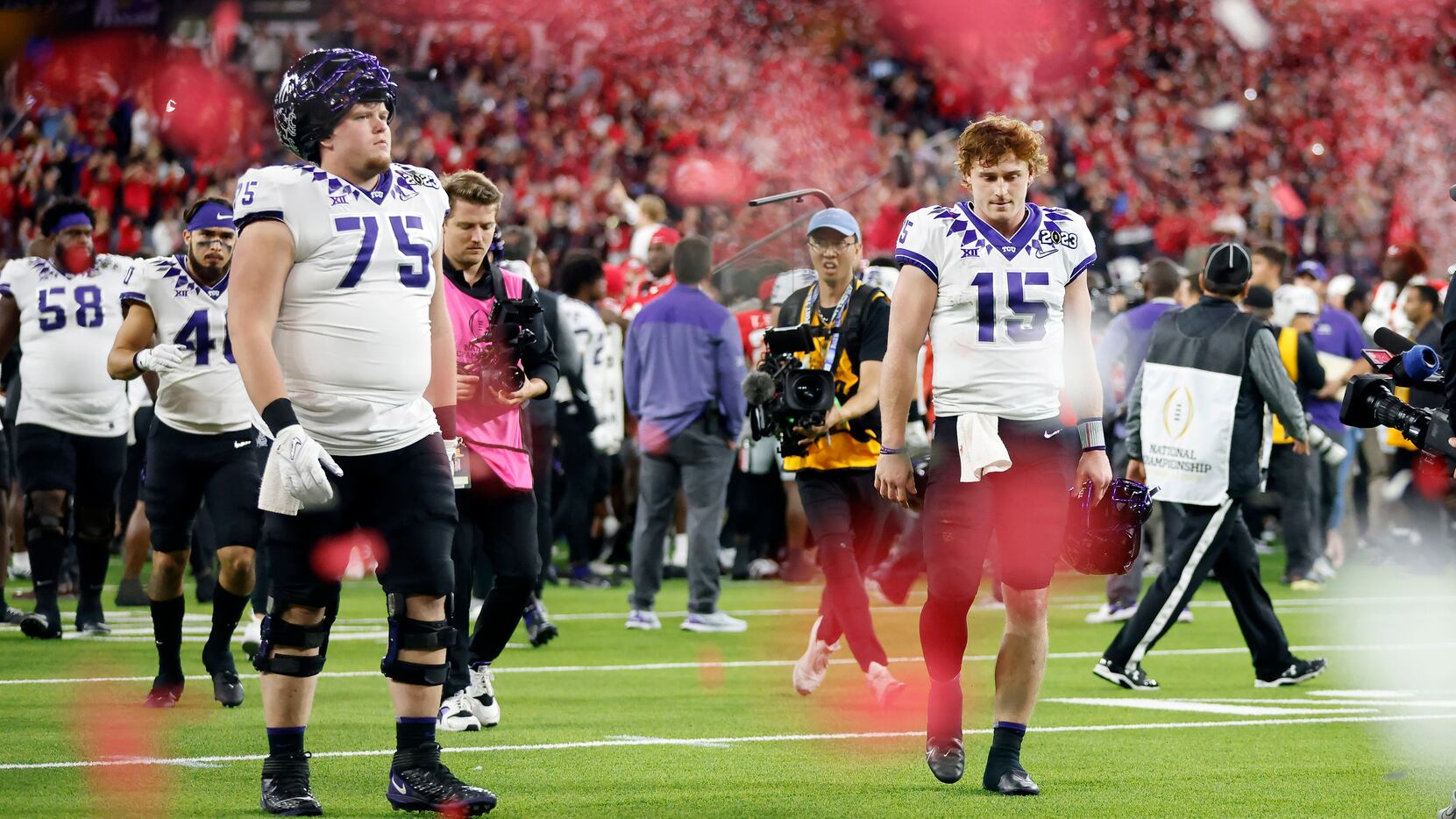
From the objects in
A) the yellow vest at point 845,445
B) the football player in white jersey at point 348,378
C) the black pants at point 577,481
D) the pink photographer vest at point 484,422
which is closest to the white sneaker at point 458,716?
the pink photographer vest at point 484,422

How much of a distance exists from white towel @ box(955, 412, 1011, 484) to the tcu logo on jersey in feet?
1.98

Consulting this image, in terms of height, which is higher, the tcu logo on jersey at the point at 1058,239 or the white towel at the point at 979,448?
the tcu logo on jersey at the point at 1058,239

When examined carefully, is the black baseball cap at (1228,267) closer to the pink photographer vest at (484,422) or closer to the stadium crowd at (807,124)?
the pink photographer vest at (484,422)

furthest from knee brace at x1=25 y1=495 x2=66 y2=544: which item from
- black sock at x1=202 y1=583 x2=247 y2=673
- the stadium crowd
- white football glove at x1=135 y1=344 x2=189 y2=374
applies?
the stadium crowd

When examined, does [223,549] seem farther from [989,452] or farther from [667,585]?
[667,585]

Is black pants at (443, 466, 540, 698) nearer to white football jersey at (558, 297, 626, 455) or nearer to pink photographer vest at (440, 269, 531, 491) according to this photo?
pink photographer vest at (440, 269, 531, 491)

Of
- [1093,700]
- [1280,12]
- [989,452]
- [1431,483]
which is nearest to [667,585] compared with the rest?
[1431,483]

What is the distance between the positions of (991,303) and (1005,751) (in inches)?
57.2

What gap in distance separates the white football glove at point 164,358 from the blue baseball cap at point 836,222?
2.79 m

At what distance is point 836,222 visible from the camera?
9.47m

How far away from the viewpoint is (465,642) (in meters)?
8.66

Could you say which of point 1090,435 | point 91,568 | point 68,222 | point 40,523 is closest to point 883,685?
point 1090,435

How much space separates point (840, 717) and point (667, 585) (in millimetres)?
7441

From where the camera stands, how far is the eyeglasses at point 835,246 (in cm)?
939
